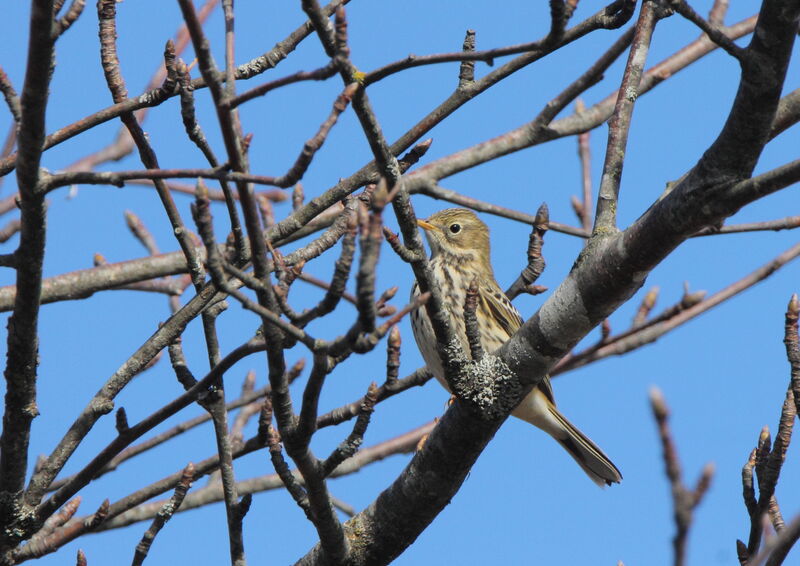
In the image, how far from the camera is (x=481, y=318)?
763 cm

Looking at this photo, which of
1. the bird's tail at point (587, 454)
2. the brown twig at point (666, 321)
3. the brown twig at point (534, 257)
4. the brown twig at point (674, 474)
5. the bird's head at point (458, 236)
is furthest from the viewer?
the bird's head at point (458, 236)

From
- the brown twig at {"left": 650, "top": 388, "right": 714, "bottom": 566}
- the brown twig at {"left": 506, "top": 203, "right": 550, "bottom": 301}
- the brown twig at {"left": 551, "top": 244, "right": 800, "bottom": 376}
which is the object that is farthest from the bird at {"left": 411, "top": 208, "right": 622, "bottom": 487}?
the brown twig at {"left": 650, "top": 388, "right": 714, "bottom": 566}

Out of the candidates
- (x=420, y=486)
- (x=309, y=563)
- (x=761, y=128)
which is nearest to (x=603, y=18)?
(x=761, y=128)

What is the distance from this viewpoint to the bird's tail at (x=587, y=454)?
726 centimetres

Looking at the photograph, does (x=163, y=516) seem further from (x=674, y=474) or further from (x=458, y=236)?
(x=458, y=236)

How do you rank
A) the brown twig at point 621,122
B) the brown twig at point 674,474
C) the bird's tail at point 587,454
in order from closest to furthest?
1. the brown twig at point 674,474
2. the brown twig at point 621,122
3. the bird's tail at point 587,454

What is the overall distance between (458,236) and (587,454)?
217 cm

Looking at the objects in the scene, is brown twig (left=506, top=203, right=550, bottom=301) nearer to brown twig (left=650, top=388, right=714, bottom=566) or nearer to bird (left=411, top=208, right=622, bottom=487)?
bird (left=411, top=208, right=622, bottom=487)

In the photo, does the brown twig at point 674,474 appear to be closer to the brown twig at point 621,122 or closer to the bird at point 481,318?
the brown twig at point 621,122

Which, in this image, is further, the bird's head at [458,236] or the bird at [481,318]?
the bird's head at [458,236]

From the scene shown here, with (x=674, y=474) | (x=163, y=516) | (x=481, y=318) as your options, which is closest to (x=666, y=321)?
(x=481, y=318)

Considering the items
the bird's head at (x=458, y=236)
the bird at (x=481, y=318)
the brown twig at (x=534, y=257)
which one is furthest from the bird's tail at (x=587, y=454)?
the brown twig at (x=534, y=257)

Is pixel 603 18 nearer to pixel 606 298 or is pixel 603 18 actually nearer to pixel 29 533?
pixel 606 298

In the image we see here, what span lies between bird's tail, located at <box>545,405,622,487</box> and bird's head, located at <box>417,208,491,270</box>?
1.66m
